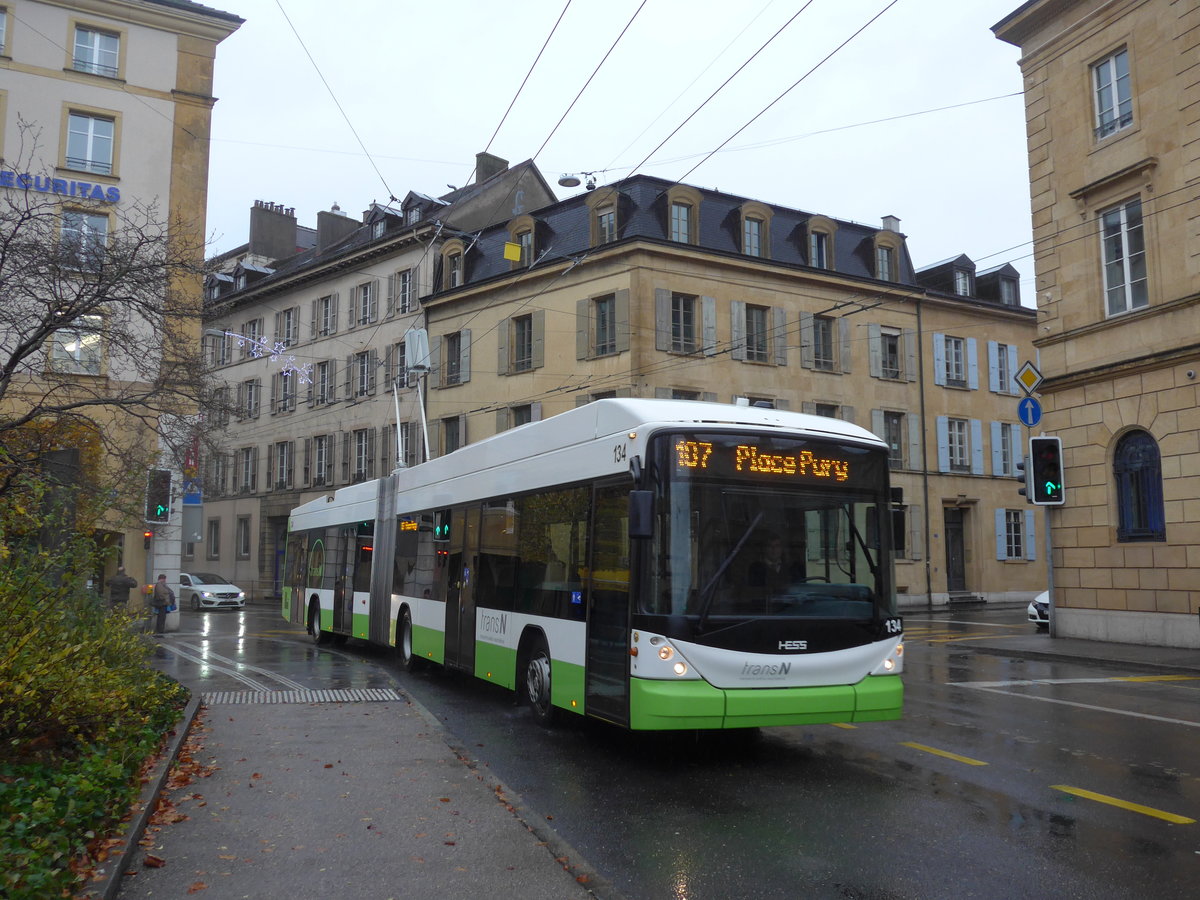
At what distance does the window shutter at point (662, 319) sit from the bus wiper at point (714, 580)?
23439mm

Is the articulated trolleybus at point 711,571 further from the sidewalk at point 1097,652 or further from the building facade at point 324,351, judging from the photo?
the building facade at point 324,351

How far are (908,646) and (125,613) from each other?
14836 millimetres

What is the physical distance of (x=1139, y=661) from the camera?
16.5 metres

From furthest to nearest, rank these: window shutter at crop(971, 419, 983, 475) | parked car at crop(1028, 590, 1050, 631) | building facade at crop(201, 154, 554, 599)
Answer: building facade at crop(201, 154, 554, 599)
window shutter at crop(971, 419, 983, 475)
parked car at crop(1028, 590, 1050, 631)

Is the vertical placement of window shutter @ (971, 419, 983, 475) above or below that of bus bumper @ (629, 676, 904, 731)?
above

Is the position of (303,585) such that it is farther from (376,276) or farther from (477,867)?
(376,276)

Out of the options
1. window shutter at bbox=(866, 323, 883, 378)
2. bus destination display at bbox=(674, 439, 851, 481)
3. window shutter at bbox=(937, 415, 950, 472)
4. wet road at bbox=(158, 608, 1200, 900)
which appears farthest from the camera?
window shutter at bbox=(937, 415, 950, 472)

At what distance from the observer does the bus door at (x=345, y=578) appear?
18.2m

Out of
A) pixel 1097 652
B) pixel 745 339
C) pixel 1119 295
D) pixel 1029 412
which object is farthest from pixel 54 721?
pixel 745 339

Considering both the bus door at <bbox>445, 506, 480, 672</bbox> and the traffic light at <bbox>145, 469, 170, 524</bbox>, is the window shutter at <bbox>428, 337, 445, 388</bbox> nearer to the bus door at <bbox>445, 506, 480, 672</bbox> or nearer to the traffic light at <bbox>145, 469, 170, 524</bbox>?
the traffic light at <bbox>145, 469, 170, 524</bbox>

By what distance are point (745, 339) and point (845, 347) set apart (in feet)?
14.0

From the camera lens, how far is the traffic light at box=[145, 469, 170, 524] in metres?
11.2

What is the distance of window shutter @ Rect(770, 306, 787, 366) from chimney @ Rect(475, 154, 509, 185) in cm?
1534

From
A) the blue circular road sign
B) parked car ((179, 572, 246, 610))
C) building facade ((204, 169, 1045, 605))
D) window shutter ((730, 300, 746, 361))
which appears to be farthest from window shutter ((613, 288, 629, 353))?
parked car ((179, 572, 246, 610))
